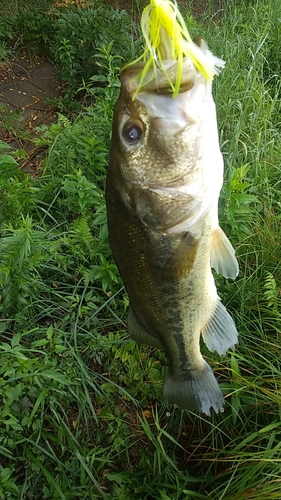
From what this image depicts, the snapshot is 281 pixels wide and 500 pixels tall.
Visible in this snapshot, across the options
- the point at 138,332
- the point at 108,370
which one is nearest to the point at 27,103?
the point at 108,370

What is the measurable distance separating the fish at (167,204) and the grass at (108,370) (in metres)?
0.83

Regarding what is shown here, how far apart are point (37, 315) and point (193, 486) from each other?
1.26 meters

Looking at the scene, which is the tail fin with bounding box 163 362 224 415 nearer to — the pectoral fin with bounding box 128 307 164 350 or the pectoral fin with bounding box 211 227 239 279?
the pectoral fin with bounding box 128 307 164 350

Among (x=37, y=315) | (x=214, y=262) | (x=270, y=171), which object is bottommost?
(x=37, y=315)

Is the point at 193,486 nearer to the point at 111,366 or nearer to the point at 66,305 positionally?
the point at 111,366

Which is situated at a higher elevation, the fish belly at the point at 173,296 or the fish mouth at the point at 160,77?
the fish mouth at the point at 160,77

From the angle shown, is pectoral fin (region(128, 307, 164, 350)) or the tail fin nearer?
pectoral fin (region(128, 307, 164, 350))

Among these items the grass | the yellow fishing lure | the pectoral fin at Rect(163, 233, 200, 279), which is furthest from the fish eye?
the grass

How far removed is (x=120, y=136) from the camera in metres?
1.32

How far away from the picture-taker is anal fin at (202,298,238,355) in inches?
64.3

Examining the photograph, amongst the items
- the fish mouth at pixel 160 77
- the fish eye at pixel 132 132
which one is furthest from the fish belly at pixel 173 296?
the fish mouth at pixel 160 77

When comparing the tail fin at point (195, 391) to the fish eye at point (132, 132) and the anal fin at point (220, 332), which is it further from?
the fish eye at point (132, 132)

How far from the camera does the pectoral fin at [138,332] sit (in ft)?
5.27

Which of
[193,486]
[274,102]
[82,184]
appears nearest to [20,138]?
[82,184]
